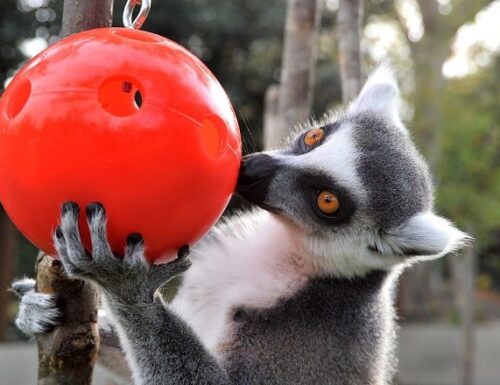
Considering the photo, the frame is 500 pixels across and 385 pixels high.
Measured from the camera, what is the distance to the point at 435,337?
15.5 meters

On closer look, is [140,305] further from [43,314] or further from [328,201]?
[328,201]

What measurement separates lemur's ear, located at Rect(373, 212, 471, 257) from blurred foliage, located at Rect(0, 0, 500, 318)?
7510 mm

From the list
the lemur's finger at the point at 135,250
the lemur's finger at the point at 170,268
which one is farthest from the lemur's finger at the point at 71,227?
the lemur's finger at the point at 170,268

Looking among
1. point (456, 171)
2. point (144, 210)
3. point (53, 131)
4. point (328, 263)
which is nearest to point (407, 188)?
point (328, 263)

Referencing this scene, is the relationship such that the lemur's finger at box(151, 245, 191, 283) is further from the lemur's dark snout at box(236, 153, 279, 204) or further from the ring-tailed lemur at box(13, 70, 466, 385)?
the lemur's dark snout at box(236, 153, 279, 204)

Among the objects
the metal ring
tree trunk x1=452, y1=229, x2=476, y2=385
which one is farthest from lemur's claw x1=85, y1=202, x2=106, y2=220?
tree trunk x1=452, y1=229, x2=476, y2=385

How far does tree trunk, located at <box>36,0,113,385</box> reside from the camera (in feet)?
9.71

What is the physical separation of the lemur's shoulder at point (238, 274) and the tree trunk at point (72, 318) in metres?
0.69

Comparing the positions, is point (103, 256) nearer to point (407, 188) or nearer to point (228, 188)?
point (228, 188)

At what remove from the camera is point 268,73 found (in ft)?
41.6

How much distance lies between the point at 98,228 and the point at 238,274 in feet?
5.66

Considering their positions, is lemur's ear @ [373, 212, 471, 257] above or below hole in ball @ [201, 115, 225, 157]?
below

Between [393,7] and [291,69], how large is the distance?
35.7ft

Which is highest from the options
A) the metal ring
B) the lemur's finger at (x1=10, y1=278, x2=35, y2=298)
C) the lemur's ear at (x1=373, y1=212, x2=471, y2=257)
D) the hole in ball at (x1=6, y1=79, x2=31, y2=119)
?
the metal ring
